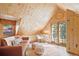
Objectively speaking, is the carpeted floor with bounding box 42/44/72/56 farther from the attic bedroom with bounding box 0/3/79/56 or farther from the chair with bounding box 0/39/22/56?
the chair with bounding box 0/39/22/56

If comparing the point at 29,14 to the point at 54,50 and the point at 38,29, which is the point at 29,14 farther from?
the point at 54,50

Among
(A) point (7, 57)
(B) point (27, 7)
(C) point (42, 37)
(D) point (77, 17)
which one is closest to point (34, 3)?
(B) point (27, 7)

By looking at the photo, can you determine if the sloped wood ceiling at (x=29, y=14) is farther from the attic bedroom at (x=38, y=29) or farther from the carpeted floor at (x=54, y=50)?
the carpeted floor at (x=54, y=50)

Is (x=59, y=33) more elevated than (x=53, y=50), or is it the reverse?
(x=59, y=33)

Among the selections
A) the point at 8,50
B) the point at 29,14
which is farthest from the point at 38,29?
the point at 8,50

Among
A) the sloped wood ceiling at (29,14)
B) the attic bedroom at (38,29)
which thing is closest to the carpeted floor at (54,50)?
the attic bedroom at (38,29)

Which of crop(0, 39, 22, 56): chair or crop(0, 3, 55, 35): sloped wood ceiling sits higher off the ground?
crop(0, 3, 55, 35): sloped wood ceiling

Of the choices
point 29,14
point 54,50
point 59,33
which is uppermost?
point 29,14

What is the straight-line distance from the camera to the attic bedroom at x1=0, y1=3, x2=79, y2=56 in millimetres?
1858

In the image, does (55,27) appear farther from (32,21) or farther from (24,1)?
Result: (24,1)

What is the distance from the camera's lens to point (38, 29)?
6.13 ft

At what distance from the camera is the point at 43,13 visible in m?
1.88

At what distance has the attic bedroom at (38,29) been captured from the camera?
6.10 ft

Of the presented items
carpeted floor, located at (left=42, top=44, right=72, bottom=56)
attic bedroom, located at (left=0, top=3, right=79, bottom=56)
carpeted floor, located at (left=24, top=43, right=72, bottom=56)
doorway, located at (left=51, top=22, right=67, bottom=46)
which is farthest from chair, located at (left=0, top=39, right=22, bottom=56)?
doorway, located at (left=51, top=22, right=67, bottom=46)
